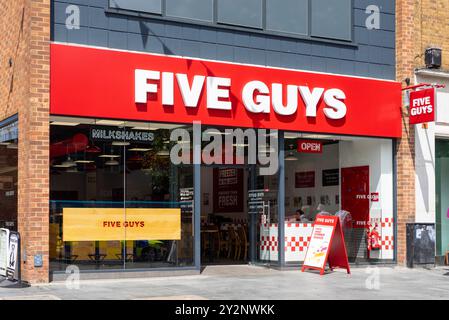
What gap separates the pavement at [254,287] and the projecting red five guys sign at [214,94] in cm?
331

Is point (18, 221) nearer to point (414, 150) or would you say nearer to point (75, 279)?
point (75, 279)

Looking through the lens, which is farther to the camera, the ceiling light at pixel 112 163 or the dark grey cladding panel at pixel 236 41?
the ceiling light at pixel 112 163

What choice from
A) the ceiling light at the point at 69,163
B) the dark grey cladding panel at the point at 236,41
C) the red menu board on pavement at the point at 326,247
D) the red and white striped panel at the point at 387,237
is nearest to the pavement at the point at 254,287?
the red menu board on pavement at the point at 326,247

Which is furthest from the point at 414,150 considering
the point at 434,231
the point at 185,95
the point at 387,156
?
the point at 185,95

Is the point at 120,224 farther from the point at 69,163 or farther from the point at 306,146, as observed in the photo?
the point at 306,146

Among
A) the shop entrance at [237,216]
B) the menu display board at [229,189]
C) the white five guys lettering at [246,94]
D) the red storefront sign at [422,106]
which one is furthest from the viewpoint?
the menu display board at [229,189]

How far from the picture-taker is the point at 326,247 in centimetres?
1567

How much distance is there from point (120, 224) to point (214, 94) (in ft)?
11.4

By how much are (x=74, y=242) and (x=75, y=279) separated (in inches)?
28.4

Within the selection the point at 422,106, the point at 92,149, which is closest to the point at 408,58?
the point at 422,106

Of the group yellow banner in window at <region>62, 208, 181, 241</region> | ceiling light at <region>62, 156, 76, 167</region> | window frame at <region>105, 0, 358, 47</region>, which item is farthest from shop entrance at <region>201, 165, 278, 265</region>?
ceiling light at <region>62, 156, 76, 167</region>

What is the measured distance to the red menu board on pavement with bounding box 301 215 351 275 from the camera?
1566cm

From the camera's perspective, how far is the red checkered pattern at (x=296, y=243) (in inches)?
658

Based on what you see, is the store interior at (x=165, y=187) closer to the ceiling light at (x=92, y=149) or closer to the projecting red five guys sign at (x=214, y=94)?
the ceiling light at (x=92, y=149)
